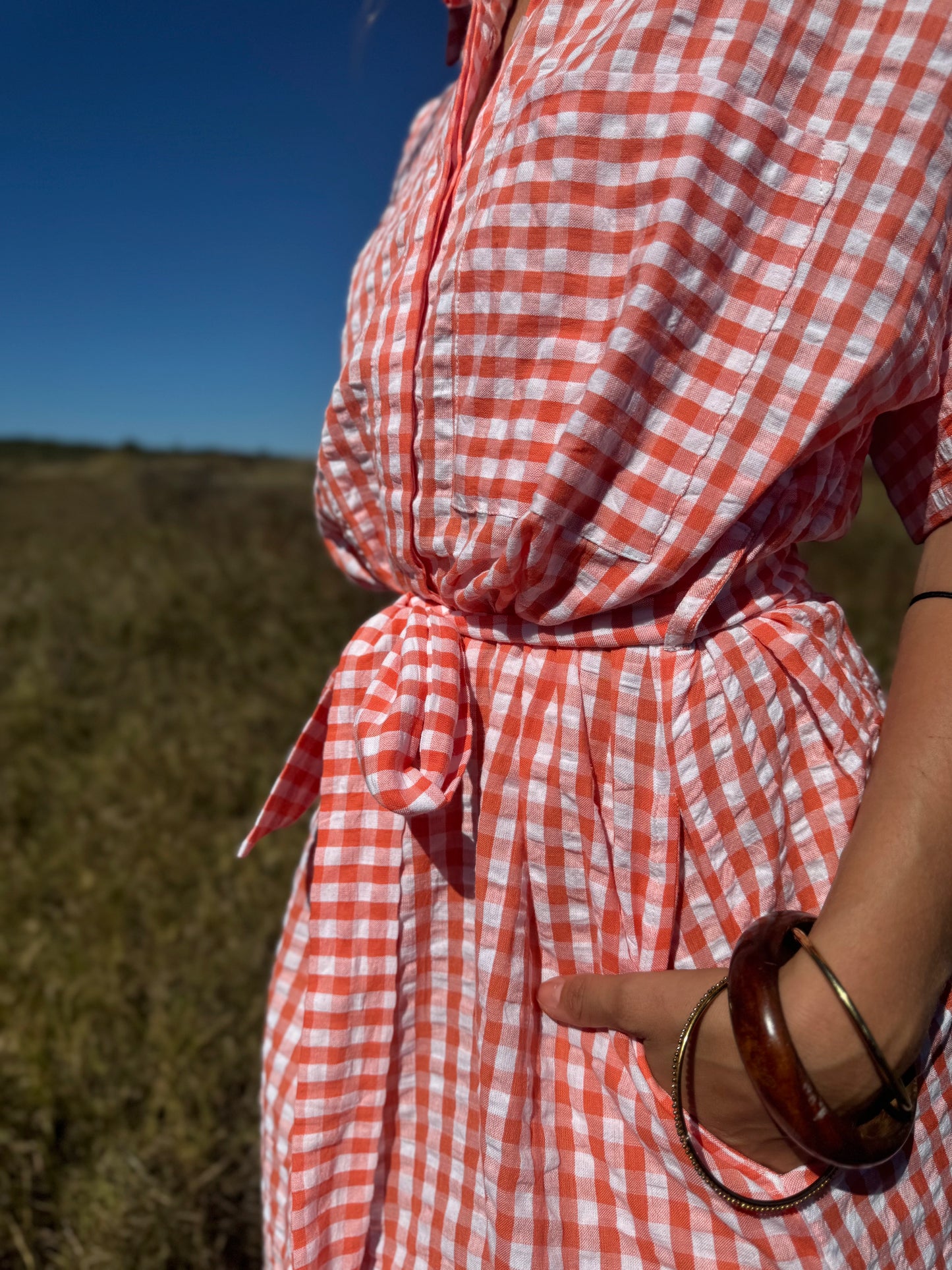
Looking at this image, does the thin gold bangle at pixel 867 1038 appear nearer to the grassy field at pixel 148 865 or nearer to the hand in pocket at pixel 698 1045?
the hand in pocket at pixel 698 1045

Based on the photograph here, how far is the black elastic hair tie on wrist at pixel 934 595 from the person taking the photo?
0.59 meters

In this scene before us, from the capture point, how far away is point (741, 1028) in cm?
50

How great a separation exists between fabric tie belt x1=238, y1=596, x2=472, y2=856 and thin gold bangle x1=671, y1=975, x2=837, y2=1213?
8.4 inches

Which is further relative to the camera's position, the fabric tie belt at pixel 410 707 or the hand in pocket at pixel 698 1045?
the fabric tie belt at pixel 410 707

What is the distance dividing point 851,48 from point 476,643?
0.46 m

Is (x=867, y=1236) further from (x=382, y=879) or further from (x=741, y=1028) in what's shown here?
(x=382, y=879)

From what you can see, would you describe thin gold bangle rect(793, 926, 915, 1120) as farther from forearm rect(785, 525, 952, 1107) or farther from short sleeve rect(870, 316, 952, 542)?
short sleeve rect(870, 316, 952, 542)

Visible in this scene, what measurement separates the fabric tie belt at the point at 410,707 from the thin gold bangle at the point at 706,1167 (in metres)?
0.21

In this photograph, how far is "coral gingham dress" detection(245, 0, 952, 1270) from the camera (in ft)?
1.78

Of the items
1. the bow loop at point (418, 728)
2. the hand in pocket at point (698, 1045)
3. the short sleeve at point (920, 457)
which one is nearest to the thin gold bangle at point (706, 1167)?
the hand in pocket at point (698, 1045)

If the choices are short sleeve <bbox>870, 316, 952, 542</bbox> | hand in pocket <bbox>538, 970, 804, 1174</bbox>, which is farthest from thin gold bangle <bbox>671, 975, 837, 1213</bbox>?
short sleeve <bbox>870, 316, 952, 542</bbox>

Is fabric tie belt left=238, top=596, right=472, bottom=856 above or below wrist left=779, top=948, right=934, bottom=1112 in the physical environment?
above

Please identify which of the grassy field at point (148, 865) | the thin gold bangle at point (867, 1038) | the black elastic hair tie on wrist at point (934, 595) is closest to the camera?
the thin gold bangle at point (867, 1038)

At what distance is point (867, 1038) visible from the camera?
1.60 feet
